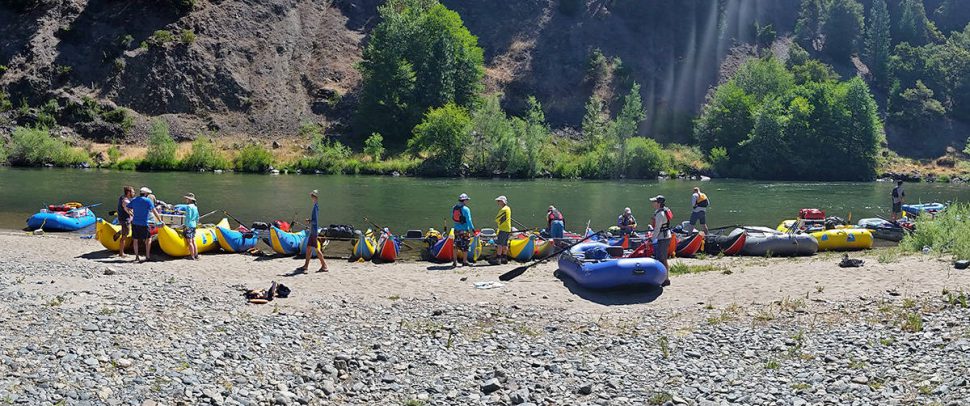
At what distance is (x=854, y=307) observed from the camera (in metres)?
13.3

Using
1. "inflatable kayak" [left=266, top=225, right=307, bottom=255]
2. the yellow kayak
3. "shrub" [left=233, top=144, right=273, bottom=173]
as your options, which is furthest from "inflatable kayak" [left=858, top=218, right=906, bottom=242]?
"shrub" [left=233, top=144, right=273, bottom=173]

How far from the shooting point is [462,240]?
63.3ft

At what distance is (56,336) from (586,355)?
7.74m

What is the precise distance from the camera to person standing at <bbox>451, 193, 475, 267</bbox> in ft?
62.3

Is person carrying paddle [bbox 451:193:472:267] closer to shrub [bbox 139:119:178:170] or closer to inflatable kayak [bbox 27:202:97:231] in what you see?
inflatable kayak [bbox 27:202:97:231]

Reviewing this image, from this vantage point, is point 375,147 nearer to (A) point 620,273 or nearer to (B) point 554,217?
(B) point 554,217

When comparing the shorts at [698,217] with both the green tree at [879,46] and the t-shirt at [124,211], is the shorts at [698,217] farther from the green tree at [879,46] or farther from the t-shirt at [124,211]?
the green tree at [879,46]

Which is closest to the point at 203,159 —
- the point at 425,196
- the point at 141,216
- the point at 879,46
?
the point at 425,196

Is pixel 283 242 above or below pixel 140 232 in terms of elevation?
below

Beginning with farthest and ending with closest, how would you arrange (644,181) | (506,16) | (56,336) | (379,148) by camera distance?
(506,16), (379,148), (644,181), (56,336)

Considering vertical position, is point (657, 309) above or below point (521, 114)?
below

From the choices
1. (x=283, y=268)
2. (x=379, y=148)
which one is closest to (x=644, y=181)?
(x=379, y=148)

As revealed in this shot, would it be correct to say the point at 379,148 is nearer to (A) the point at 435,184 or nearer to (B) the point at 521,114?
(A) the point at 435,184

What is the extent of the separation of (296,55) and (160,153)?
25.0 meters
